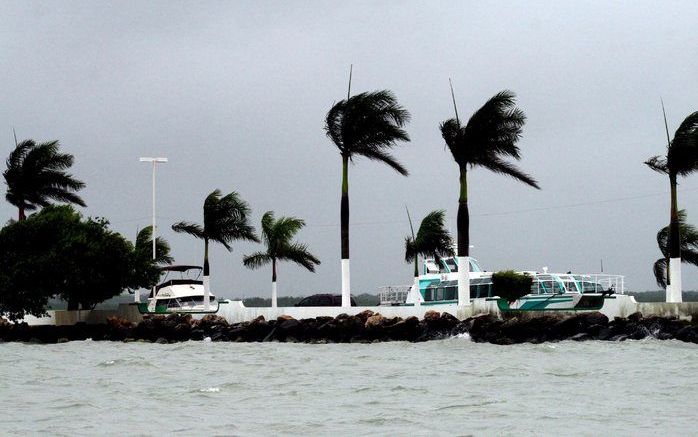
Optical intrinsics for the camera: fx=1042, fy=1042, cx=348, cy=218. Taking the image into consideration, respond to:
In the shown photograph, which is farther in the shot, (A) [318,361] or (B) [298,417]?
(A) [318,361]

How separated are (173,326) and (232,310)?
9.79ft

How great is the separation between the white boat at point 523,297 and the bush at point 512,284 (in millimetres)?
319

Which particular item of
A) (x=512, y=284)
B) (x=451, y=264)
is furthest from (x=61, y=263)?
(x=512, y=284)

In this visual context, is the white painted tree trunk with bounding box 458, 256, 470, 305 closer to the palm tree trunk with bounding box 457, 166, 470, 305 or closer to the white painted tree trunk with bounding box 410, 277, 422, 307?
the palm tree trunk with bounding box 457, 166, 470, 305

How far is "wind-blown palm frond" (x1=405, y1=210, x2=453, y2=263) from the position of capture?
62781mm

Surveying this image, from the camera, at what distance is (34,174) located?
57.8 meters

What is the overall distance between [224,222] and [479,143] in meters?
16.6

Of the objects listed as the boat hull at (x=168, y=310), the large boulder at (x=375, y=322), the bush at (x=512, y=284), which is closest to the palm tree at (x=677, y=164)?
the bush at (x=512, y=284)

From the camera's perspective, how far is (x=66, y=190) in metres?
59.2

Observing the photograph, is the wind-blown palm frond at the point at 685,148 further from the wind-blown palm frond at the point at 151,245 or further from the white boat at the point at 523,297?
the wind-blown palm frond at the point at 151,245

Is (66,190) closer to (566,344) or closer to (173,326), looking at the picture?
(173,326)

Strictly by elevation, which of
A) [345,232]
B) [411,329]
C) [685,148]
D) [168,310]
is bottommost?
[411,329]

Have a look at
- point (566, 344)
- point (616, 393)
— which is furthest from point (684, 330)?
point (616, 393)

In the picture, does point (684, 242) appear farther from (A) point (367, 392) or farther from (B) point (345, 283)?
(A) point (367, 392)
